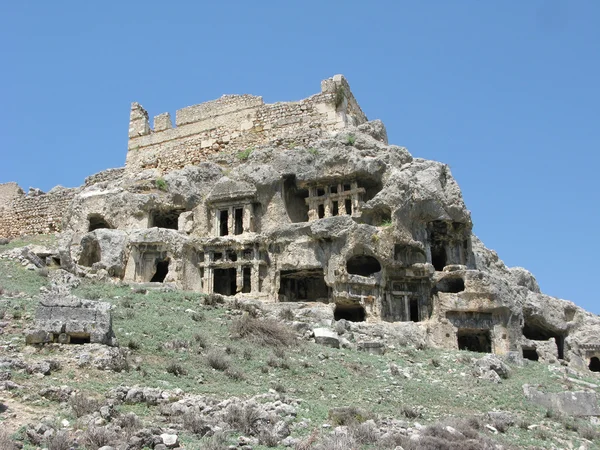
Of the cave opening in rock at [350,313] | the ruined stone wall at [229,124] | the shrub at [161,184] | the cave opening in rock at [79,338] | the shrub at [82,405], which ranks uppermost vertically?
the ruined stone wall at [229,124]

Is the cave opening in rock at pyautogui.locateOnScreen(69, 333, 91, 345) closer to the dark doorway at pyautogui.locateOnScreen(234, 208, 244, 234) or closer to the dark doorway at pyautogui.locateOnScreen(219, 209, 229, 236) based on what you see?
the dark doorway at pyautogui.locateOnScreen(234, 208, 244, 234)

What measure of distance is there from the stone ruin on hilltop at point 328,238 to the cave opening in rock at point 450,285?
5 cm

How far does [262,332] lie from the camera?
755 inches

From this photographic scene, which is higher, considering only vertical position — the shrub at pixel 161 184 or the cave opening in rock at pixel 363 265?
the shrub at pixel 161 184

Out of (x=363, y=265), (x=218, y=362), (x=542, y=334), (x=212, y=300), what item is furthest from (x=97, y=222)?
(x=542, y=334)

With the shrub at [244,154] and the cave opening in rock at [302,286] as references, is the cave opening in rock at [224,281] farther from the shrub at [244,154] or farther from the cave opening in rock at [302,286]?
the shrub at [244,154]

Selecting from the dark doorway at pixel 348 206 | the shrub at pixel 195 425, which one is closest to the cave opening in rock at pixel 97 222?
the dark doorway at pixel 348 206

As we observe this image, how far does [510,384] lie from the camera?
19078 millimetres

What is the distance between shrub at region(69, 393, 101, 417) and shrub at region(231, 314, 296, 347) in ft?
24.2

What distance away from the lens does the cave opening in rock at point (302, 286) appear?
93.7ft

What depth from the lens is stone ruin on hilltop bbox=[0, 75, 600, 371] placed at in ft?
88.0

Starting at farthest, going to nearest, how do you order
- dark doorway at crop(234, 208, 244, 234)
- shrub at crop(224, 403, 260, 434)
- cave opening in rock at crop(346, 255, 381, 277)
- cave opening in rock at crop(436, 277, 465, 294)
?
dark doorway at crop(234, 208, 244, 234) < cave opening in rock at crop(346, 255, 381, 277) < cave opening in rock at crop(436, 277, 465, 294) < shrub at crop(224, 403, 260, 434)

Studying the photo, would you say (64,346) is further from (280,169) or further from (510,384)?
(280,169)

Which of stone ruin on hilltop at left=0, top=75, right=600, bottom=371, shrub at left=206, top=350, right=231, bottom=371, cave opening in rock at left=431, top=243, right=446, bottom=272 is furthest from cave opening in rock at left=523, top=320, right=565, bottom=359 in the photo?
shrub at left=206, top=350, right=231, bottom=371
